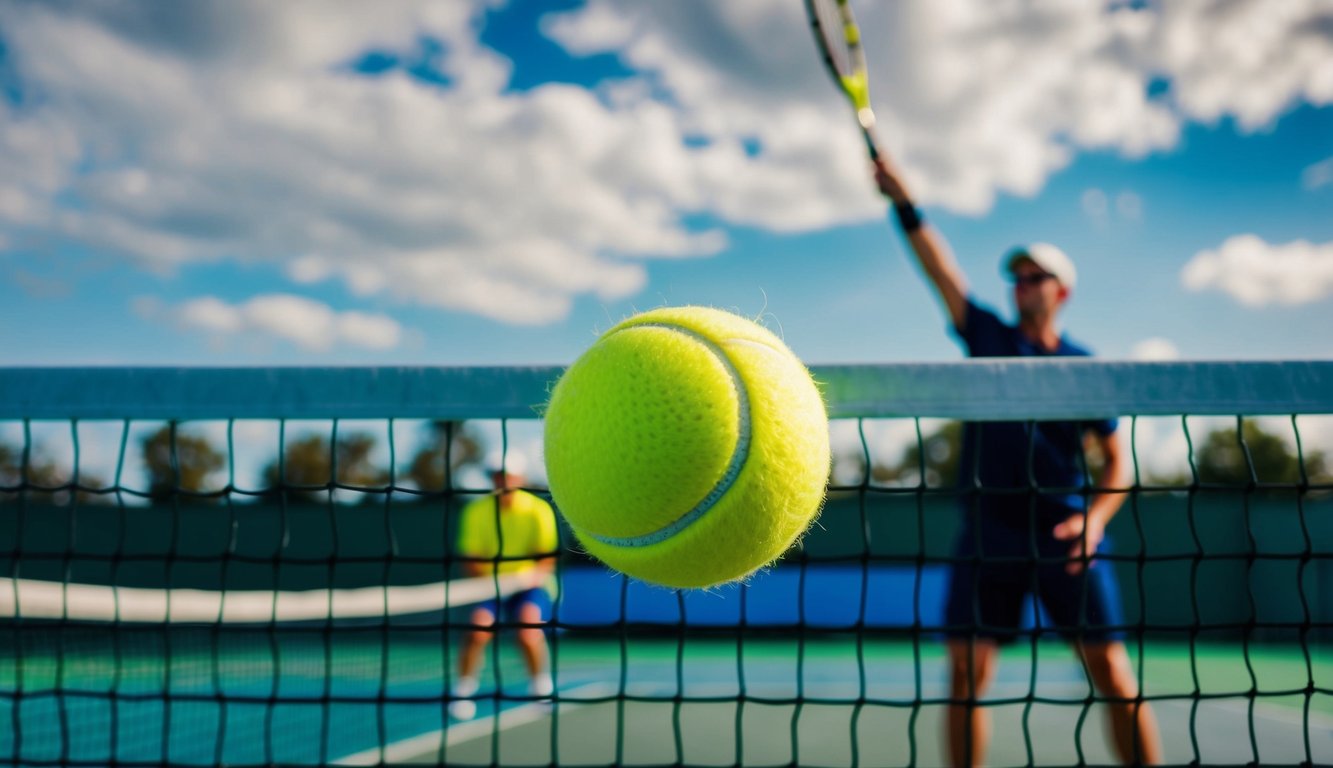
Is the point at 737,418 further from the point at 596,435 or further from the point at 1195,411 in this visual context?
the point at 1195,411

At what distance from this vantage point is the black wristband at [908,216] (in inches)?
125

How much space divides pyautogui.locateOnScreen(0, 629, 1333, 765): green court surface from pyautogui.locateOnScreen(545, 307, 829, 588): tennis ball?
0.51 meters

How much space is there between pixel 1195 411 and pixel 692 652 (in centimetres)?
1014

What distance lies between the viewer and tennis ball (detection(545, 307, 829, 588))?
62.0 inches

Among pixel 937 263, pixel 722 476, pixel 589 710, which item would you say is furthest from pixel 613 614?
pixel 722 476

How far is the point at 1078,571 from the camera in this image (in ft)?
9.16

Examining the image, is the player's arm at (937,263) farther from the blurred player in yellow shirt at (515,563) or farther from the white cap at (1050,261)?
the blurred player in yellow shirt at (515,563)

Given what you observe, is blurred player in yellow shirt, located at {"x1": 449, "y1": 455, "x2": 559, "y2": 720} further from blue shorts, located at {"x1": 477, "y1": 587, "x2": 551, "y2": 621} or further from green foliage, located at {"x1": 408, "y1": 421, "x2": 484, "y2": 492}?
green foliage, located at {"x1": 408, "y1": 421, "x2": 484, "y2": 492}

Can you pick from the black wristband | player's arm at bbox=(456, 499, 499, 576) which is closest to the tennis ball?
the black wristband

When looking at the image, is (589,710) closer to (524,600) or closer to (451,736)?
(524,600)

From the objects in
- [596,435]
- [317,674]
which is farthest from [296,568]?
[596,435]

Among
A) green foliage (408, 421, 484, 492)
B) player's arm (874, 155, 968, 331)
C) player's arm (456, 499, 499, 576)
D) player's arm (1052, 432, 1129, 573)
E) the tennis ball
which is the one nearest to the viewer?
the tennis ball

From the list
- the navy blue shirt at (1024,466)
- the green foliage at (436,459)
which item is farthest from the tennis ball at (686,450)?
the green foliage at (436,459)

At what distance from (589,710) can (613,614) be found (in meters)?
4.94
